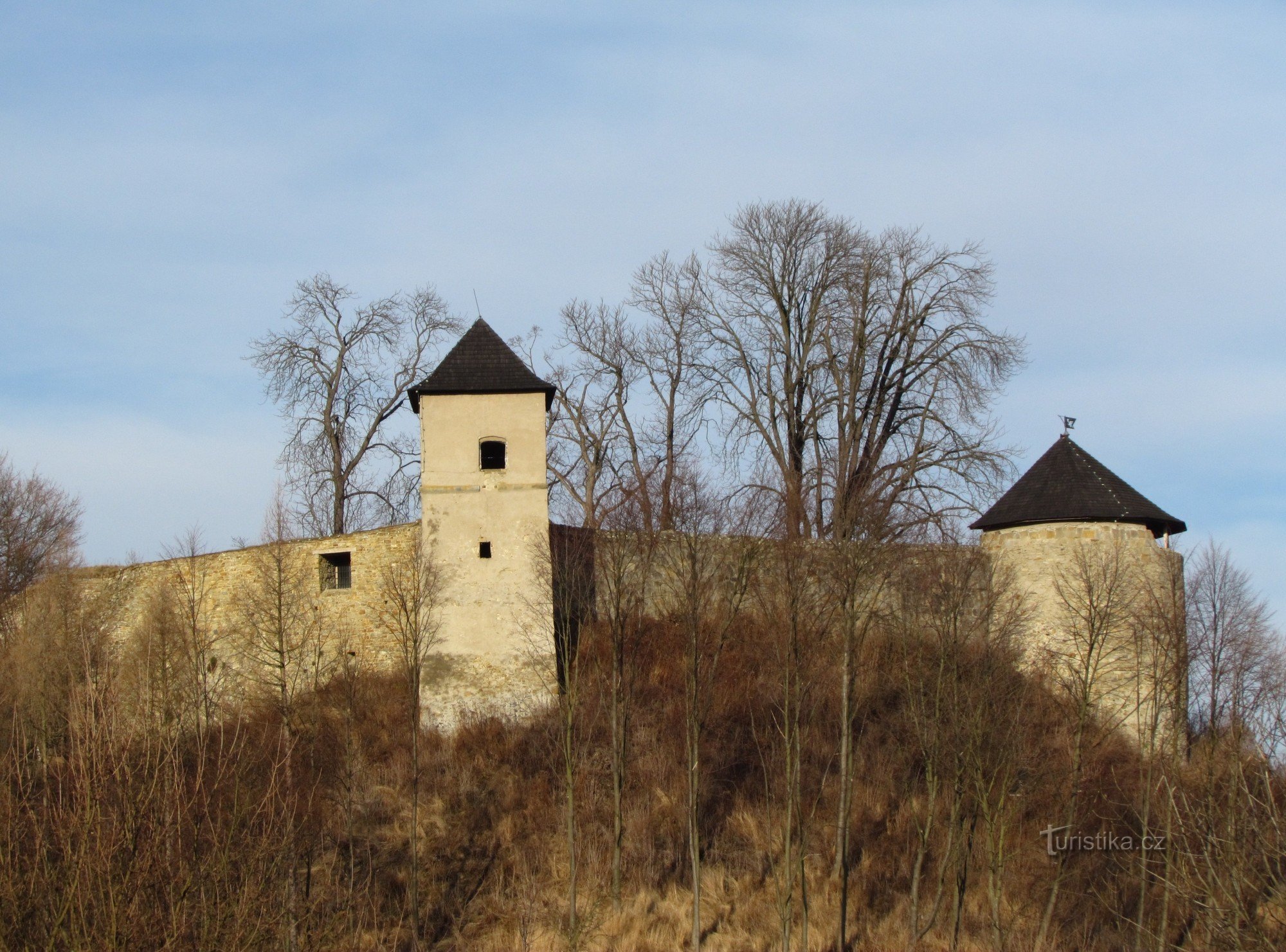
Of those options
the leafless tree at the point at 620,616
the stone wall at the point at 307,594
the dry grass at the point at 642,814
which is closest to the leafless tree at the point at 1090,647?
the dry grass at the point at 642,814

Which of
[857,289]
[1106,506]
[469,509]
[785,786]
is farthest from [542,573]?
[857,289]

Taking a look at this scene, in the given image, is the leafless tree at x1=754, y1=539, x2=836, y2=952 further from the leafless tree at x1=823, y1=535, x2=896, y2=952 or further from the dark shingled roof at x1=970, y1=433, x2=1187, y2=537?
the dark shingled roof at x1=970, y1=433, x2=1187, y2=537

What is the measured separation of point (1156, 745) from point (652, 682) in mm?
9565

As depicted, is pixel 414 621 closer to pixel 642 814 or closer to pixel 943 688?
pixel 642 814

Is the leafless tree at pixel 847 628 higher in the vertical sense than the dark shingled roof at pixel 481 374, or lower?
lower

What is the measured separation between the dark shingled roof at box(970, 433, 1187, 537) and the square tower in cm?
991

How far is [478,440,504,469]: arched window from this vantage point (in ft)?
81.0

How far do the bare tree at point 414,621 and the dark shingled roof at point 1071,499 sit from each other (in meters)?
11.7

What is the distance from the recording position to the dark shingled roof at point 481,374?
80.2 ft

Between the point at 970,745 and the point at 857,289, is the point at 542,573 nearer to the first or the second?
the point at 970,745

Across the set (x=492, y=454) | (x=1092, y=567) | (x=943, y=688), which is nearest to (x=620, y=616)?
(x=492, y=454)

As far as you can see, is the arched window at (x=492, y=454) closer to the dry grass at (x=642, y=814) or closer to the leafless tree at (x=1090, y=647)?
the dry grass at (x=642, y=814)

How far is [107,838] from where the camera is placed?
10047 mm

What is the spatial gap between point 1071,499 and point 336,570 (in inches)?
584
